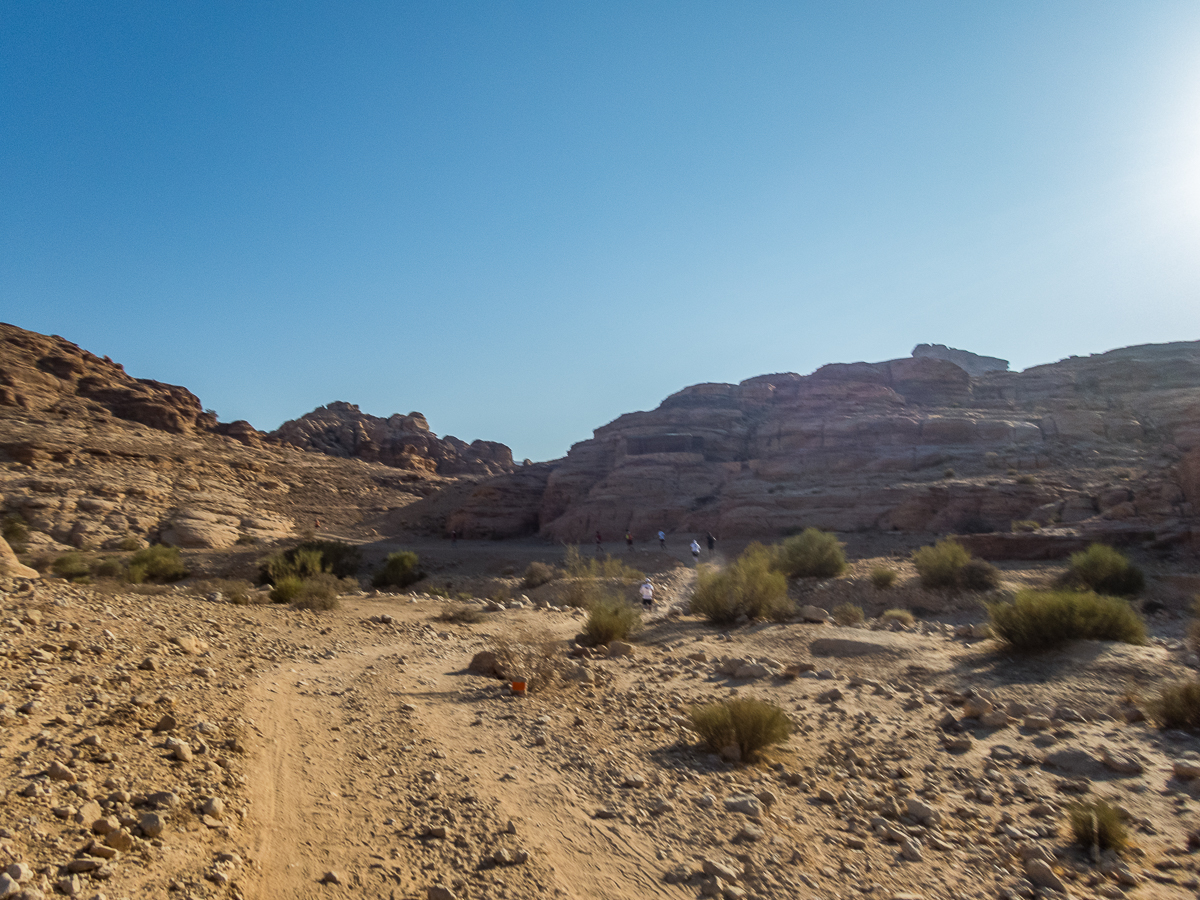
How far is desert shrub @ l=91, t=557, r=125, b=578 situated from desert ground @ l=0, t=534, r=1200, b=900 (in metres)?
16.0

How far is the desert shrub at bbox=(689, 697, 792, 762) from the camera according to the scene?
6.42 m

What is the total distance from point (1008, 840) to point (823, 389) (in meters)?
60.9

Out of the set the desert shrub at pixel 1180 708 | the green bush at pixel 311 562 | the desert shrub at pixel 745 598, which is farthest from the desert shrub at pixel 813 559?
the desert shrub at pixel 1180 708

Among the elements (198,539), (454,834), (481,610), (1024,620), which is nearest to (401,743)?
(454,834)

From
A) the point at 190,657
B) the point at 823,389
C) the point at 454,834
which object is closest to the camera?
the point at 454,834

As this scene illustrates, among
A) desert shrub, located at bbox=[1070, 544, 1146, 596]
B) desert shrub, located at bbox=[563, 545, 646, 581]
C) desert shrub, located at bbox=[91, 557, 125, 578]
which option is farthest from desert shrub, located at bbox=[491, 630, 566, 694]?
desert shrub, located at bbox=[91, 557, 125, 578]

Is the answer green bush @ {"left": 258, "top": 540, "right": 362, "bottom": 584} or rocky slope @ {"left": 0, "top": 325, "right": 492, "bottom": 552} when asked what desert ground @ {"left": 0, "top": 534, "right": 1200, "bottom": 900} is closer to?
green bush @ {"left": 258, "top": 540, "right": 362, "bottom": 584}

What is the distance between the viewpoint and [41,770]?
13.8ft

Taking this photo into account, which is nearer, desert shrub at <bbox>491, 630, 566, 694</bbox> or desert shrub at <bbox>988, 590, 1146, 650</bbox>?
desert shrub at <bbox>491, 630, 566, 694</bbox>

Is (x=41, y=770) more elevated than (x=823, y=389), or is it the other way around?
(x=823, y=389)

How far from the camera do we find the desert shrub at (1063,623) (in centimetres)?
1016

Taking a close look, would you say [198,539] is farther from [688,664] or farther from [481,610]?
[688,664]

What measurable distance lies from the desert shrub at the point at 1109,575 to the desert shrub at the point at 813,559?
24.2ft

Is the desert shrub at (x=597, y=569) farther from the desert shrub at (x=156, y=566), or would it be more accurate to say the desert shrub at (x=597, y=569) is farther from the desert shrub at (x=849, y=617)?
the desert shrub at (x=156, y=566)
